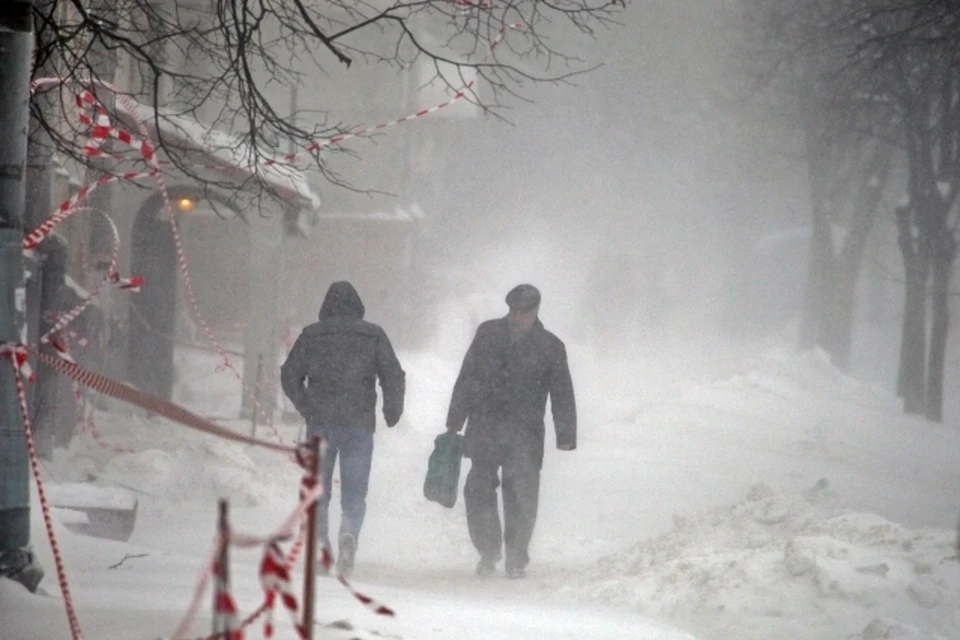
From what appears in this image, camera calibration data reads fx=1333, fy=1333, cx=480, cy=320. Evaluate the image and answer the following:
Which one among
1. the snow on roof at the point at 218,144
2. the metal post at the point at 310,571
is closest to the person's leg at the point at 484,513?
the snow on roof at the point at 218,144

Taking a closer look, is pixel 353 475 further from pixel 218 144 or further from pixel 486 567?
pixel 218 144

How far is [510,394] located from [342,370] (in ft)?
3.47

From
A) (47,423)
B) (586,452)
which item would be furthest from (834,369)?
(47,423)

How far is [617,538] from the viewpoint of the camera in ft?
32.7

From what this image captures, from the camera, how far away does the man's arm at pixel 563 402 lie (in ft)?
27.3

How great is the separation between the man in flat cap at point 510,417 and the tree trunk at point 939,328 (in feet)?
49.1

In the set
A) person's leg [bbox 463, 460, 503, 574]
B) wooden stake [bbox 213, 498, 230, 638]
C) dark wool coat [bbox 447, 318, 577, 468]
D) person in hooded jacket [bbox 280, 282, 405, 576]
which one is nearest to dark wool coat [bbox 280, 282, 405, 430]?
person in hooded jacket [bbox 280, 282, 405, 576]

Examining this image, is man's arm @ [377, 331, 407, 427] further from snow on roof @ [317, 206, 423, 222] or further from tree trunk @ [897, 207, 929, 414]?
snow on roof @ [317, 206, 423, 222]

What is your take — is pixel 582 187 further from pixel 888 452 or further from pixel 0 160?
pixel 0 160

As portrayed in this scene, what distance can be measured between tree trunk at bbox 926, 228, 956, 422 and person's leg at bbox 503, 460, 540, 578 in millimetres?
15067

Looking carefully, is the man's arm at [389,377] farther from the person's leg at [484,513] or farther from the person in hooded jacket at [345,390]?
the person's leg at [484,513]

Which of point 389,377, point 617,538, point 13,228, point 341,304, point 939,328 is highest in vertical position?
point 13,228

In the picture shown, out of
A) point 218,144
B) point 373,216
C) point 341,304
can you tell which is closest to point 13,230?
point 341,304

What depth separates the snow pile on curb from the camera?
245 inches
